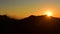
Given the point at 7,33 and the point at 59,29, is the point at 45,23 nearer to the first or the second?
the point at 59,29

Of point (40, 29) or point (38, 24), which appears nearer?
point (40, 29)

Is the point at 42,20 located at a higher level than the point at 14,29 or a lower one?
higher

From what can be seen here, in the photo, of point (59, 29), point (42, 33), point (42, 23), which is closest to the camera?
point (42, 33)

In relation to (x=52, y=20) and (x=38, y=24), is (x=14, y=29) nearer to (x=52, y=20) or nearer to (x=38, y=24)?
(x=38, y=24)

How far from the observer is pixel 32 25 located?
2058cm

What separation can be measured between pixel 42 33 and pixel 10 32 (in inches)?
141

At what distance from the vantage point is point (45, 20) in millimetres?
21859

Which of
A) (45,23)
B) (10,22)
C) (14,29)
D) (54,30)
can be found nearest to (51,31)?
(54,30)

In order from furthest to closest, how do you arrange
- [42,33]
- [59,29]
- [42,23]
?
1. [42,23]
2. [59,29]
3. [42,33]

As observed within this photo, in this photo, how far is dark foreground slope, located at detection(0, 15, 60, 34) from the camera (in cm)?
1908

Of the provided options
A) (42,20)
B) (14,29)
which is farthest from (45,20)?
(14,29)

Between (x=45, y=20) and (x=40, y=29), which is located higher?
(x=45, y=20)

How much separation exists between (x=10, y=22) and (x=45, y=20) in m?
4.51

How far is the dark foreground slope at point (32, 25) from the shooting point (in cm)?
1908
